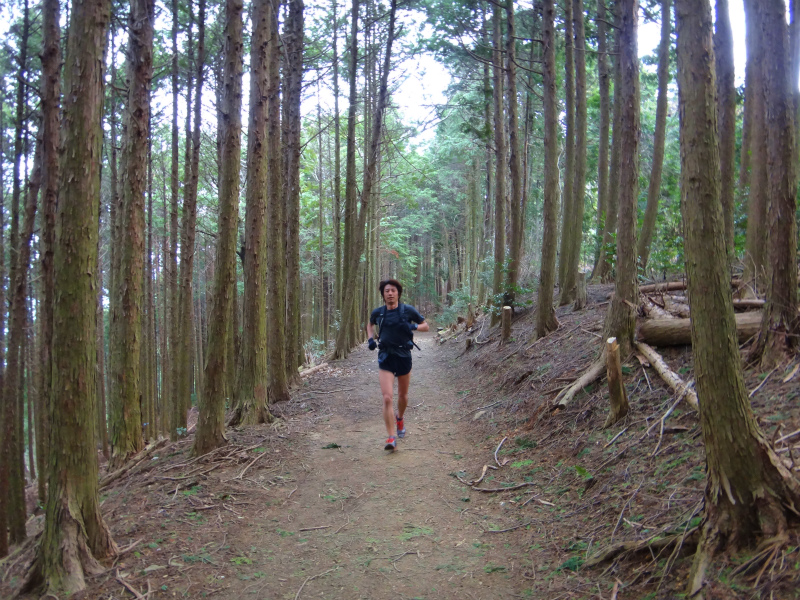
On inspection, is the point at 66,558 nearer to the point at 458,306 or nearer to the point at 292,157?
the point at 292,157

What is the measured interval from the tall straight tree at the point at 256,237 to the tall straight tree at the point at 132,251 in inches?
55.9

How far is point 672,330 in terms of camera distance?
631 centimetres

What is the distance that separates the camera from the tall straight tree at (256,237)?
24.8 feet

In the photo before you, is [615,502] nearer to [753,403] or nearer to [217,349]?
[753,403]

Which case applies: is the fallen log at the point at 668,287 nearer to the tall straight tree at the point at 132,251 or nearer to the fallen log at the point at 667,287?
the fallen log at the point at 667,287

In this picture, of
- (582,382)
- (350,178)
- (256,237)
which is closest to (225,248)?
(256,237)

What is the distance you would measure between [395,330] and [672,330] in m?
3.31

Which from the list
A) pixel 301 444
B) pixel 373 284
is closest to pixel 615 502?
pixel 301 444

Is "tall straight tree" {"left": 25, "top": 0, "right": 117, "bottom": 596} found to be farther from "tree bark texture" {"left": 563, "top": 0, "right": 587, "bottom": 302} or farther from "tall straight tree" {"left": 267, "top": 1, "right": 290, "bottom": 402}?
"tree bark texture" {"left": 563, "top": 0, "right": 587, "bottom": 302}

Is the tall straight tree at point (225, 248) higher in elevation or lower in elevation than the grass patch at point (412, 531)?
higher

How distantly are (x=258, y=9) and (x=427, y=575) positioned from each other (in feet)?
24.8

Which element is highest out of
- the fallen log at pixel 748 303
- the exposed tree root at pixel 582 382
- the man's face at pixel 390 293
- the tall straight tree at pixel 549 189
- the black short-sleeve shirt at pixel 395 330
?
the tall straight tree at pixel 549 189

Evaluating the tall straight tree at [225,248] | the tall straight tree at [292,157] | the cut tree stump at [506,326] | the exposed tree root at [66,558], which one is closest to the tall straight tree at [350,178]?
the tall straight tree at [292,157]

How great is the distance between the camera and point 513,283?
46.1 ft
